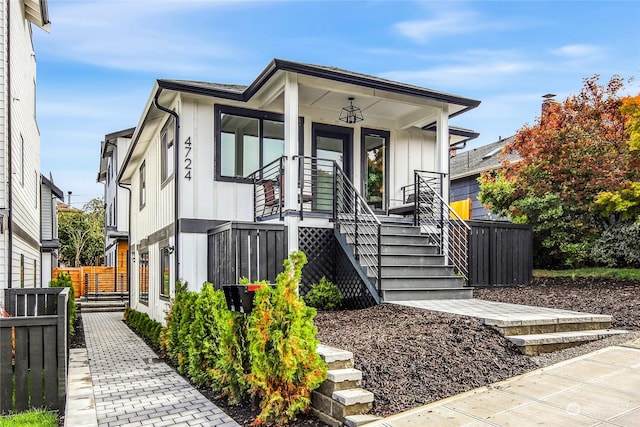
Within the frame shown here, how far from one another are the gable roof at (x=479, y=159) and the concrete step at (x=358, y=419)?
544 inches

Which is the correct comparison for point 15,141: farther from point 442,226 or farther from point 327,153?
point 442,226

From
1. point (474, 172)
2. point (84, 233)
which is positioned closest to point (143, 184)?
point (474, 172)

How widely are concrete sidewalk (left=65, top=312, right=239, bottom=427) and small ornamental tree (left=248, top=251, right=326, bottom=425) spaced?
569mm

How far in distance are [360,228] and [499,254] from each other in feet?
10.1

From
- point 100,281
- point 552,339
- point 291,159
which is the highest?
point 291,159

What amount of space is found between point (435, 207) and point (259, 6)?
550cm

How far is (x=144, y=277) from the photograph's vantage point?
13.2 m

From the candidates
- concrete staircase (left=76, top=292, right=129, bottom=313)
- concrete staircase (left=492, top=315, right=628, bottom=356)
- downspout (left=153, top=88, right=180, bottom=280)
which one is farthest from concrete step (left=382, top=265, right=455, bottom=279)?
concrete staircase (left=76, top=292, right=129, bottom=313)

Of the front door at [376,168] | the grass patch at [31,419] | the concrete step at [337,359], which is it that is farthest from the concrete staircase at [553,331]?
the front door at [376,168]

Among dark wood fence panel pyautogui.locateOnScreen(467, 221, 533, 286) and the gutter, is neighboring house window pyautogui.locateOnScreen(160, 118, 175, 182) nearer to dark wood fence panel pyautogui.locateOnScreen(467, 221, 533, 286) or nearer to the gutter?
the gutter

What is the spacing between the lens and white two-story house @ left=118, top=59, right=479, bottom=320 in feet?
26.3

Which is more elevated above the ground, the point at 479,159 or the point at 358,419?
the point at 479,159

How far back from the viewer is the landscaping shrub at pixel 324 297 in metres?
8.30

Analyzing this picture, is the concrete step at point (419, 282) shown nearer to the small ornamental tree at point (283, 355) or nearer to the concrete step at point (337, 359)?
the concrete step at point (337, 359)
